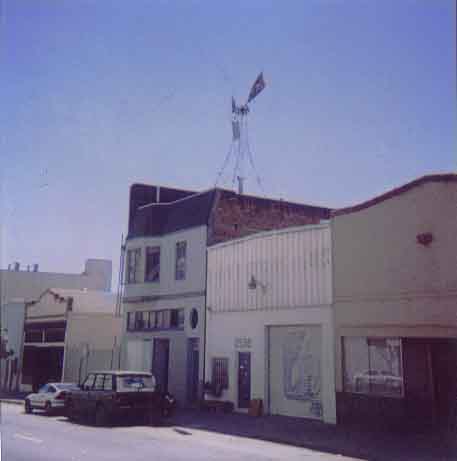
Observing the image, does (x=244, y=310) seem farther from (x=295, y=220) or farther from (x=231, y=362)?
(x=295, y=220)

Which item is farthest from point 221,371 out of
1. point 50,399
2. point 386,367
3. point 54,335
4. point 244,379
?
point 54,335

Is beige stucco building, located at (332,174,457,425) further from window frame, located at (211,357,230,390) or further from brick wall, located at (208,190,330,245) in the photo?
brick wall, located at (208,190,330,245)

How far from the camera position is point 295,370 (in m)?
19.9

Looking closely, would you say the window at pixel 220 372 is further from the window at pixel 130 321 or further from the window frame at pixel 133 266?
the window frame at pixel 133 266

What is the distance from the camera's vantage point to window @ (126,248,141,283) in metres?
28.6

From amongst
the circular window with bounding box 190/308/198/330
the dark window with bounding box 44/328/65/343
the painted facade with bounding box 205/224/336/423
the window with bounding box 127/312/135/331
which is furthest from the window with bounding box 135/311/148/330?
the dark window with bounding box 44/328/65/343

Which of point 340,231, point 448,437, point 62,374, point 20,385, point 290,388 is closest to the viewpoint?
point 448,437

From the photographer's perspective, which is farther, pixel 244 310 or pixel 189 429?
pixel 244 310

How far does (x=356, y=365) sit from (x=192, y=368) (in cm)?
945

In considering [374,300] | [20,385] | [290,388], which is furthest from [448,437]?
[20,385]

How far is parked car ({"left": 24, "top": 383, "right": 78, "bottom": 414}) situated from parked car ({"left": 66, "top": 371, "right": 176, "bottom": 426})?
7.61 ft

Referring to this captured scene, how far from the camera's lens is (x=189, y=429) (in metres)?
17.1

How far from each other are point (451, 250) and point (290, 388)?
320 inches

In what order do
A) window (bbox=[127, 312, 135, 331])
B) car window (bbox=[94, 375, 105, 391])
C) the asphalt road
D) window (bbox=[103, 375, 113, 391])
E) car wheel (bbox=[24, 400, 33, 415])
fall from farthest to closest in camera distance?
window (bbox=[127, 312, 135, 331]), car wheel (bbox=[24, 400, 33, 415]), car window (bbox=[94, 375, 105, 391]), window (bbox=[103, 375, 113, 391]), the asphalt road
